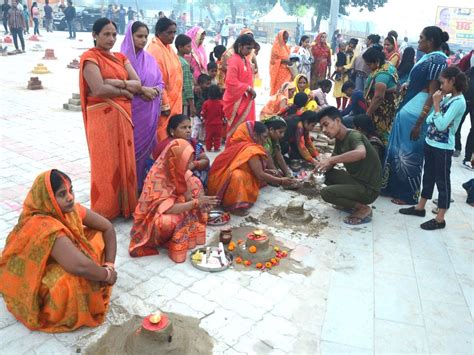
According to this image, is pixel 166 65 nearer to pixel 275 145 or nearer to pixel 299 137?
pixel 275 145

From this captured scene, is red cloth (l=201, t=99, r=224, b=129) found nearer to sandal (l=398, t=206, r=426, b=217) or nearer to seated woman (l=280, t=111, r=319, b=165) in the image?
seated woman (l=280, t=111, r=319, b=165)

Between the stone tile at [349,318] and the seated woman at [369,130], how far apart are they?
2.64 meters

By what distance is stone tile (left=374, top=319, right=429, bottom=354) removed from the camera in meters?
2.77

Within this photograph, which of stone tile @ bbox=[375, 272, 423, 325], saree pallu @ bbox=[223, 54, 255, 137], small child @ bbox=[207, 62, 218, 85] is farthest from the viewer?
small child @ bbox=[207, 62, 218, 85]

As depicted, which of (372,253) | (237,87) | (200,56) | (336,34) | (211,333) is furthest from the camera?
(336,34)

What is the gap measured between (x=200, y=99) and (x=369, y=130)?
10.3 ft

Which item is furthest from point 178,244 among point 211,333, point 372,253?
point 372,253

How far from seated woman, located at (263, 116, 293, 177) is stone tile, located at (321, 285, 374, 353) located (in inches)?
79.0

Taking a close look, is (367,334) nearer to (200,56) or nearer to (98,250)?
(98,250)

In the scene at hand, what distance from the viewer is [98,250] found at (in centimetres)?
296

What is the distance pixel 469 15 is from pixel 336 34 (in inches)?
754

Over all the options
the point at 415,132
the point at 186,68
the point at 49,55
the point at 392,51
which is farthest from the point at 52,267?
the point at 49,55

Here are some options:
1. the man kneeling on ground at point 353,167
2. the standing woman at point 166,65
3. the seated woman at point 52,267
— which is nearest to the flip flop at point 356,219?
the man kneeling on ground at point 353,167

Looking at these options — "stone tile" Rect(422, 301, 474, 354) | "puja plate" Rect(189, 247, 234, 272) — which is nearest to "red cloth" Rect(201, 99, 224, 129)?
"puja plate" Rect(189, 247, 234, 272)
